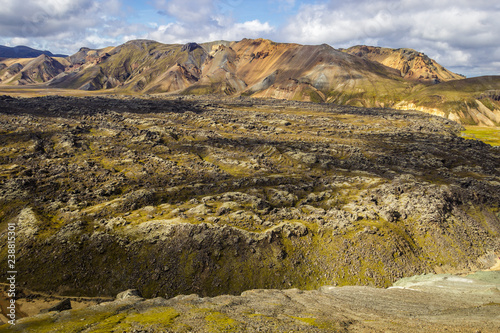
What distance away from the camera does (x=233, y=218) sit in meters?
73.2

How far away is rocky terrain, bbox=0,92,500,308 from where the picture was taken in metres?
59.4

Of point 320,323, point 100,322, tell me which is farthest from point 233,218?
point 320,323

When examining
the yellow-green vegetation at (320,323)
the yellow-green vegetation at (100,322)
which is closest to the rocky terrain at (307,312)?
the yellow-green vegetation at (100,322)

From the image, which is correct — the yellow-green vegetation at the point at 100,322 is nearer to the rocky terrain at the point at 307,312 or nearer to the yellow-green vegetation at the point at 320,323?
the rocky terrain at the point at 307,312

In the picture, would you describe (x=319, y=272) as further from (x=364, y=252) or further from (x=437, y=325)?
(x=437, y=325)

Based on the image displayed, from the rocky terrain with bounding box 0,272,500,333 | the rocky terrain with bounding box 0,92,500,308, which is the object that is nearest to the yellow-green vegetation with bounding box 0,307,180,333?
the rocky terrain with bounding box 0,272,500,333

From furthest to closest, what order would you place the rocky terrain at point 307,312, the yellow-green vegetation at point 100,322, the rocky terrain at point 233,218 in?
the rocky terrain at point 233,218, the yellow-green vegetation at point 100,322, the rocky terrain at point 307,312

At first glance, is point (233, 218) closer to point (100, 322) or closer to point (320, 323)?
point (100, 322)

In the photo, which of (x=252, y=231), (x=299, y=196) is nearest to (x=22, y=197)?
(x=252, y=231)

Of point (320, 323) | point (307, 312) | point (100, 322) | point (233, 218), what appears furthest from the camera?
point (233, 218)

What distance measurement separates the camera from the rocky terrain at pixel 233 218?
2340 inches

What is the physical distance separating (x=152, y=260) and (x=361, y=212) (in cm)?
5927

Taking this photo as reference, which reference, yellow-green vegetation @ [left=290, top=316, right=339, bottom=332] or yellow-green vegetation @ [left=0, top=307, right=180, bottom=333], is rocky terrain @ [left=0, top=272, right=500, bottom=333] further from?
yellow-green vegetation @ [left=290, top=316, right=339, bottom=332]

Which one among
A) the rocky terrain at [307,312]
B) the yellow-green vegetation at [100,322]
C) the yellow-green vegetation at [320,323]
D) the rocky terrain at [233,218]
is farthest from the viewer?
the rocky terrain at [233,218]
